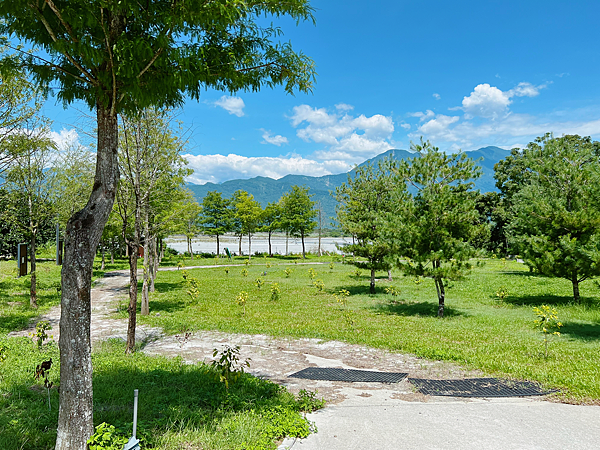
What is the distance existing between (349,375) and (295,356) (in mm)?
1823

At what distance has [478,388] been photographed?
6.26 m

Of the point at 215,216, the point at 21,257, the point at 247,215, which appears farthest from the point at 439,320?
the point at 215,216

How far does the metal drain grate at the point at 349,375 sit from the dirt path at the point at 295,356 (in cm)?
17

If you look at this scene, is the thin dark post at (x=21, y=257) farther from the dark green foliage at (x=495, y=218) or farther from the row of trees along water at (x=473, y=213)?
the dark green foliage at (x=495, y=218)

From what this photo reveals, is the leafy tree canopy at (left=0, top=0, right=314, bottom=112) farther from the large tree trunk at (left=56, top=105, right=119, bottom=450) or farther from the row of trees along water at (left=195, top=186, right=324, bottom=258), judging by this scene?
the row of trees along water at (left=195, top=186, right=324, bottom=258)

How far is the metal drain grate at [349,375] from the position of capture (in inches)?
268

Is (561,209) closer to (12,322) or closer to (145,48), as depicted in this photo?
(145,48)

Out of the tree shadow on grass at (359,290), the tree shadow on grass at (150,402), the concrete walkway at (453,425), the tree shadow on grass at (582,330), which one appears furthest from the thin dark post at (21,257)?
the tree shadow on grass at (582,330)

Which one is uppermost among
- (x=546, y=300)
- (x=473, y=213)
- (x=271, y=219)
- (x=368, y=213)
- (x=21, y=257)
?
(x=271, y=219)

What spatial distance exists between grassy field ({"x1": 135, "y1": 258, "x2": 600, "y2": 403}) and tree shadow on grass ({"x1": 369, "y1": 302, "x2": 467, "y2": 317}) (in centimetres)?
4

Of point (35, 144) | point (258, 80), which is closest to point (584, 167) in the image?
point (258, 80)

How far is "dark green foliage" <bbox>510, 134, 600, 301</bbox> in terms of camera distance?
12500mm

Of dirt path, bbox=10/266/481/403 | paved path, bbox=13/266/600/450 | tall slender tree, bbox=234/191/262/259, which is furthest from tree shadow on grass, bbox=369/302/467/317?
tall slender tree, bbox=234/191/262/259

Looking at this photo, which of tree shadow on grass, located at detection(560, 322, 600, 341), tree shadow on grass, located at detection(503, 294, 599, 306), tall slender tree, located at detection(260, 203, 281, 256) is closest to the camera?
tree shadow on grass, located at detection(560, 322, 600, 341)
